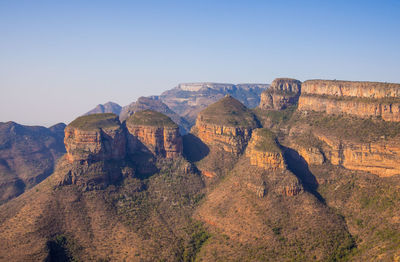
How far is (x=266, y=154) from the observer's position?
82.2m

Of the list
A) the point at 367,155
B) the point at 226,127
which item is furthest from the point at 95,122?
the point at 367,155

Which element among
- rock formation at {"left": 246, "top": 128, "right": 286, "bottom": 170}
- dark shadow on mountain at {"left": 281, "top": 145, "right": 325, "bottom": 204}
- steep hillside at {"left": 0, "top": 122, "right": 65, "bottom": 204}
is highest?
rock formation at {"left": 246, "top": 128, "right": 286, "bottom": 170}

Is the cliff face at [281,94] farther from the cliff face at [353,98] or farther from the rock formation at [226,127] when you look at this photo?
the rock formation at [226,127]

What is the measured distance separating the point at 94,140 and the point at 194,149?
30760 millimetres

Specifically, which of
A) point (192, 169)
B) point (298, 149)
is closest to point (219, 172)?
point (192, 169)

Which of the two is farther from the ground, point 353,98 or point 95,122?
point 353,98

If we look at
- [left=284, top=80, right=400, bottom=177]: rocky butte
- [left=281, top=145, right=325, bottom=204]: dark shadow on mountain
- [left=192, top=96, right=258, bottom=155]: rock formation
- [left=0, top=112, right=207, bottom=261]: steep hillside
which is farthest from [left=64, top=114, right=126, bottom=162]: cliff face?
[left=284, top=80, right=400, bottom=177]: rocky butte

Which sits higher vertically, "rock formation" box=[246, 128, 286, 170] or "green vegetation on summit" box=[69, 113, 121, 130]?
"green vegetation on summit" box=[69, 113, 121, 130]

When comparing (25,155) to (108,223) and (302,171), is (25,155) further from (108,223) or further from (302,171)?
(302,171)

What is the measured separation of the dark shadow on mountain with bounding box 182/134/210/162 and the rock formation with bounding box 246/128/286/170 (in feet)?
65.7

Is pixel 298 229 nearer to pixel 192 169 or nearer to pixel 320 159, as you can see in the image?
pixel 320 159

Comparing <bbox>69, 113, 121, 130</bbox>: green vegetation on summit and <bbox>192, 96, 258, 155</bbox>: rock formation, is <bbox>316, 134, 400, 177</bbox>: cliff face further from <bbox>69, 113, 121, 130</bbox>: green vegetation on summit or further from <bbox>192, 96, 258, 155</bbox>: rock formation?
<bbox>69, 113, 121, 130</bbox>: green vegetation on summit

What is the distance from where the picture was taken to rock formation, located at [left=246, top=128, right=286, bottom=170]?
81.3m

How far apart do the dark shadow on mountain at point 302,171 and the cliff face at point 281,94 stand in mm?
33423
